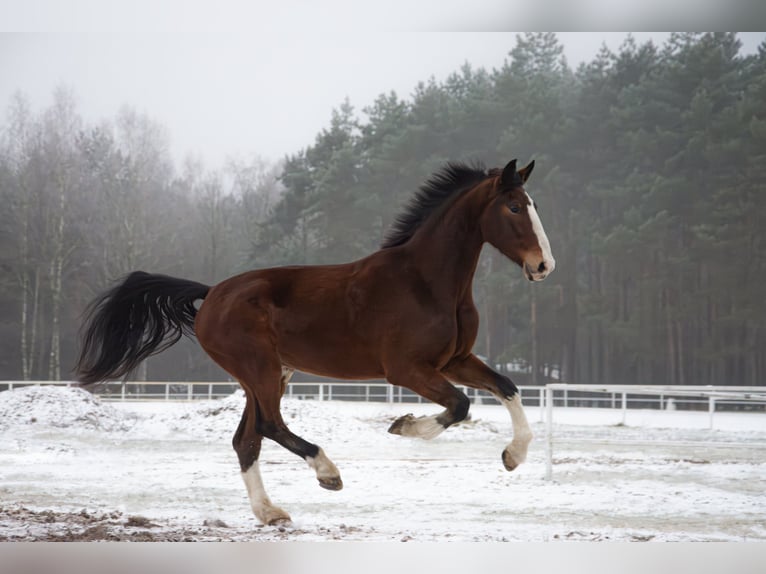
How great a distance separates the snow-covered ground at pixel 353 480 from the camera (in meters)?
4.63

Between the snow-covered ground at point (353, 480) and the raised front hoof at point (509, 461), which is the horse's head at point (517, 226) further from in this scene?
the snow-covered ground at point (353, 480)

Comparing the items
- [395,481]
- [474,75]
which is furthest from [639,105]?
[395,481]

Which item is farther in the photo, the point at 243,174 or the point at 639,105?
the point at 639,105

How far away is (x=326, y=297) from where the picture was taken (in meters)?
4.09

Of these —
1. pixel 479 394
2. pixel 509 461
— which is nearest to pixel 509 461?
pixel 509 461

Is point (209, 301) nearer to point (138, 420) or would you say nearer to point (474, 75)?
point (138, 420)

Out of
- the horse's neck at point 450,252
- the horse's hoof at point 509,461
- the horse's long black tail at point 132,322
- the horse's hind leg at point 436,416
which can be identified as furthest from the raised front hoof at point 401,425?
the horse's long black tail at point 132,322

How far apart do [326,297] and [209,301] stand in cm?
60

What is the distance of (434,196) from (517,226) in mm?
500

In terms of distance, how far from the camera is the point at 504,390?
143 inches

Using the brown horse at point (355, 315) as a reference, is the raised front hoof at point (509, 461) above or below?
below

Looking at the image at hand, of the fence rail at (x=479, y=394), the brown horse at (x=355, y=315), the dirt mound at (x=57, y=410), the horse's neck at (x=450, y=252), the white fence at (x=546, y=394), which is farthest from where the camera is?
the dirt mound at (x=57, y=410)

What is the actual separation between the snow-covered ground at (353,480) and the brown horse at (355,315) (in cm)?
87

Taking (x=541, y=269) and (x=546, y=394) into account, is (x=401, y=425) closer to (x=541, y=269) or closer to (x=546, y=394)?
(x=541, y=269)
